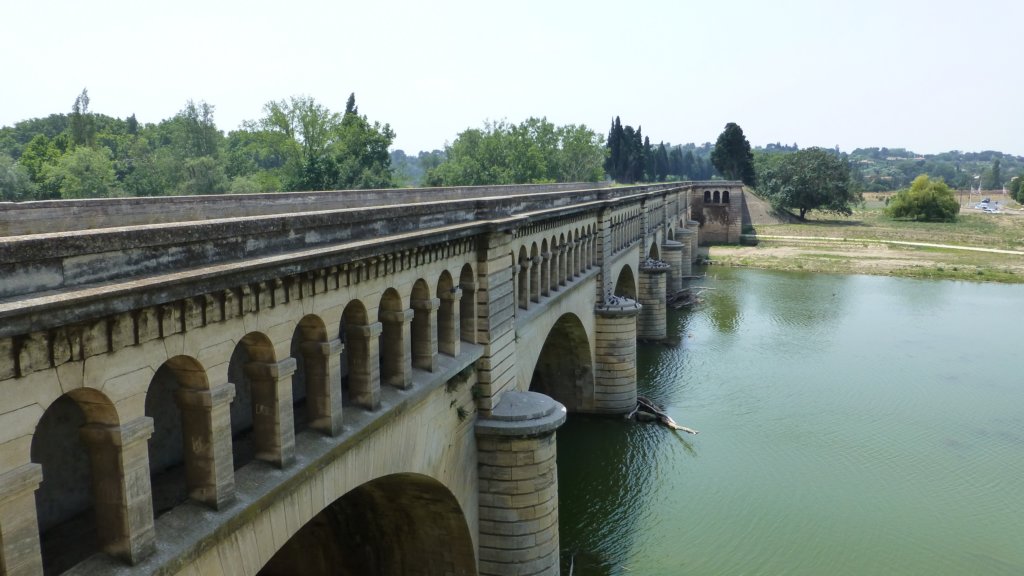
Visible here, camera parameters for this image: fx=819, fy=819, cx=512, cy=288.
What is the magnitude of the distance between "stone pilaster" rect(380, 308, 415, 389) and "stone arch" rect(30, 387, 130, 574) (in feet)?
17.8

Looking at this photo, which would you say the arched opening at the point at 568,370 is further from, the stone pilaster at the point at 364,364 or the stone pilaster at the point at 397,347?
the stone pilaster at the point at 364,364

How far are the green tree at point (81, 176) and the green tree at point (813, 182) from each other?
80098mm

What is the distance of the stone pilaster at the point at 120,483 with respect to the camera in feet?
24.8

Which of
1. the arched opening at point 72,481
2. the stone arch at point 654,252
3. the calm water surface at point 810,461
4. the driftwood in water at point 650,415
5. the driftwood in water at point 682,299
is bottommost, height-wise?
→ the calm water surface at point 810,461

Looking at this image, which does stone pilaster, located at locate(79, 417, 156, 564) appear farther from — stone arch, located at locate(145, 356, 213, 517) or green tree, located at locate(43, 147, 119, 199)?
green tree, located at locate(43, 147, 119, 199)

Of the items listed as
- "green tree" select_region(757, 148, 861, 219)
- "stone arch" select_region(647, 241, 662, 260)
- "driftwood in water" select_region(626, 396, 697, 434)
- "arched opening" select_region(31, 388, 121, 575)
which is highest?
"green tree" select_region(757, 148, 861, 219)

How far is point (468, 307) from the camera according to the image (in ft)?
55.8

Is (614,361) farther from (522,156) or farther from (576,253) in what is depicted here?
(522,156)

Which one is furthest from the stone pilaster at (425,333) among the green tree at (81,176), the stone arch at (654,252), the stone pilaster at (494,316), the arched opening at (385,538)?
the green tree at (81,176)

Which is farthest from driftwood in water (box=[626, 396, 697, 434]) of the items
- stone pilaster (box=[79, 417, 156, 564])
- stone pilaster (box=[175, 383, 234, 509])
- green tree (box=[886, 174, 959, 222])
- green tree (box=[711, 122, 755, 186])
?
green tree (box=[886, 174, 959, 222])

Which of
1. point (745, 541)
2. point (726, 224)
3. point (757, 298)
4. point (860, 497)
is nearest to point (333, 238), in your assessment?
point (745, 541)

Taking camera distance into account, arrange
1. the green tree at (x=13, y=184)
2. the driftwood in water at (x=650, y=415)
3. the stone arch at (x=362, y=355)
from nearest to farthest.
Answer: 1. the stone arch at (x=362, y=355)
2. the driftwood in water at (x=650, y=415)
3. the green tree at (x=13, y=184)

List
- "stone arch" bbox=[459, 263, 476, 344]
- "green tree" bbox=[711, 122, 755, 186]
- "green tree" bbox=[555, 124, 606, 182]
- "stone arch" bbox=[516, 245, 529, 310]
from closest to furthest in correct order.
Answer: "stone arch" bbox=[459, 263, 476, 344]
"stone arch" bbox=[516, 245, 529, 310]
"green tree" bbox=[555, 124, 606, 182]
"green tree" bbox=[711, 122, 755, 186]

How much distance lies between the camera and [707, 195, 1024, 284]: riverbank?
246 ft
